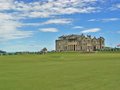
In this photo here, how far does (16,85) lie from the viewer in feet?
56.5

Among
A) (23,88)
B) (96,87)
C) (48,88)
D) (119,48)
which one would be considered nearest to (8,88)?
(23,88)

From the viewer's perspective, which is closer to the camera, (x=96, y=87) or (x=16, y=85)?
(x=96, y=87)

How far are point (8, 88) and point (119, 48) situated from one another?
537ft

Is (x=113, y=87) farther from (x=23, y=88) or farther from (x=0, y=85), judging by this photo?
(x=0, y=85)

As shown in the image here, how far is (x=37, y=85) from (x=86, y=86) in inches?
98.1

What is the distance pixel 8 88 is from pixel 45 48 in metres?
165

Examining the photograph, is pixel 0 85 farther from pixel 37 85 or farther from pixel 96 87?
pixel 96 87

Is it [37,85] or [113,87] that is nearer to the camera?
[113,87]

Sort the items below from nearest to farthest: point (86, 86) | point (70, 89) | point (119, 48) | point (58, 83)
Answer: point (70, 89), point (86, 86), point (58, 83), point (119, 48)

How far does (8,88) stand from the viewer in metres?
16.1

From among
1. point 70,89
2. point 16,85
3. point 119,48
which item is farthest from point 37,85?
point 119,48

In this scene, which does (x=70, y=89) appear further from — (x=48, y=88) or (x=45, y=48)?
(x=45, y=48)

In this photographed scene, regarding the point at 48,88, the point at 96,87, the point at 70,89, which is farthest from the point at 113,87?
the point at 48,88

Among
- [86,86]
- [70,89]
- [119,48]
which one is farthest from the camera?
[119,48]
